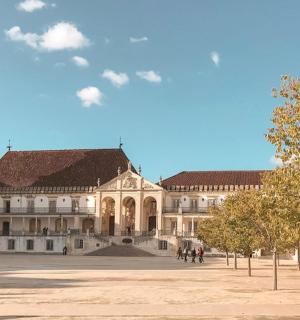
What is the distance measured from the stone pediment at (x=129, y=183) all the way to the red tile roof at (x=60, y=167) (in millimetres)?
4528

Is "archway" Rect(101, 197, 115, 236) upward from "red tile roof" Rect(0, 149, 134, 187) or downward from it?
downward

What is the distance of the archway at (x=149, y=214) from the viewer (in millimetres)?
80688

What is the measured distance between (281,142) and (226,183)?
199ft

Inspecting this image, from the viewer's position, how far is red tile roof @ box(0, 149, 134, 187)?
86125 mm

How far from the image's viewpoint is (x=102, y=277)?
31.1 metres

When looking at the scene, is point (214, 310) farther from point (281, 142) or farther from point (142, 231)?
point (142, 231)

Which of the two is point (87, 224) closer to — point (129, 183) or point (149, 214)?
point (149, 214)

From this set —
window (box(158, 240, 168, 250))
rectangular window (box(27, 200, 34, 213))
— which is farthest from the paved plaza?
rectangular window (box(27, 200, 34, 213))

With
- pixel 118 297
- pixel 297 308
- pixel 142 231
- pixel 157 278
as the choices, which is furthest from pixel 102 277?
pixel 142 231

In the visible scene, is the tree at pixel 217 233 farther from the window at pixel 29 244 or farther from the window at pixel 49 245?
the window at pixel 29 244

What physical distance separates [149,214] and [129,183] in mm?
5462

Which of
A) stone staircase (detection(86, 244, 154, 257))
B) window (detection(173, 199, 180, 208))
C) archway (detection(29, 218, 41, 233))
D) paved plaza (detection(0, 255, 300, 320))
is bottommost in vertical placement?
stone staircase (detection(86, 244, 154, 257))

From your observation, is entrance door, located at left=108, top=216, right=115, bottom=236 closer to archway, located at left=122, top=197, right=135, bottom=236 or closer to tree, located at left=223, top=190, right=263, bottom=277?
archway, located at left=122, top=197, right=135, bottom=236

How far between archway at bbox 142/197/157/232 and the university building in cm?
4
